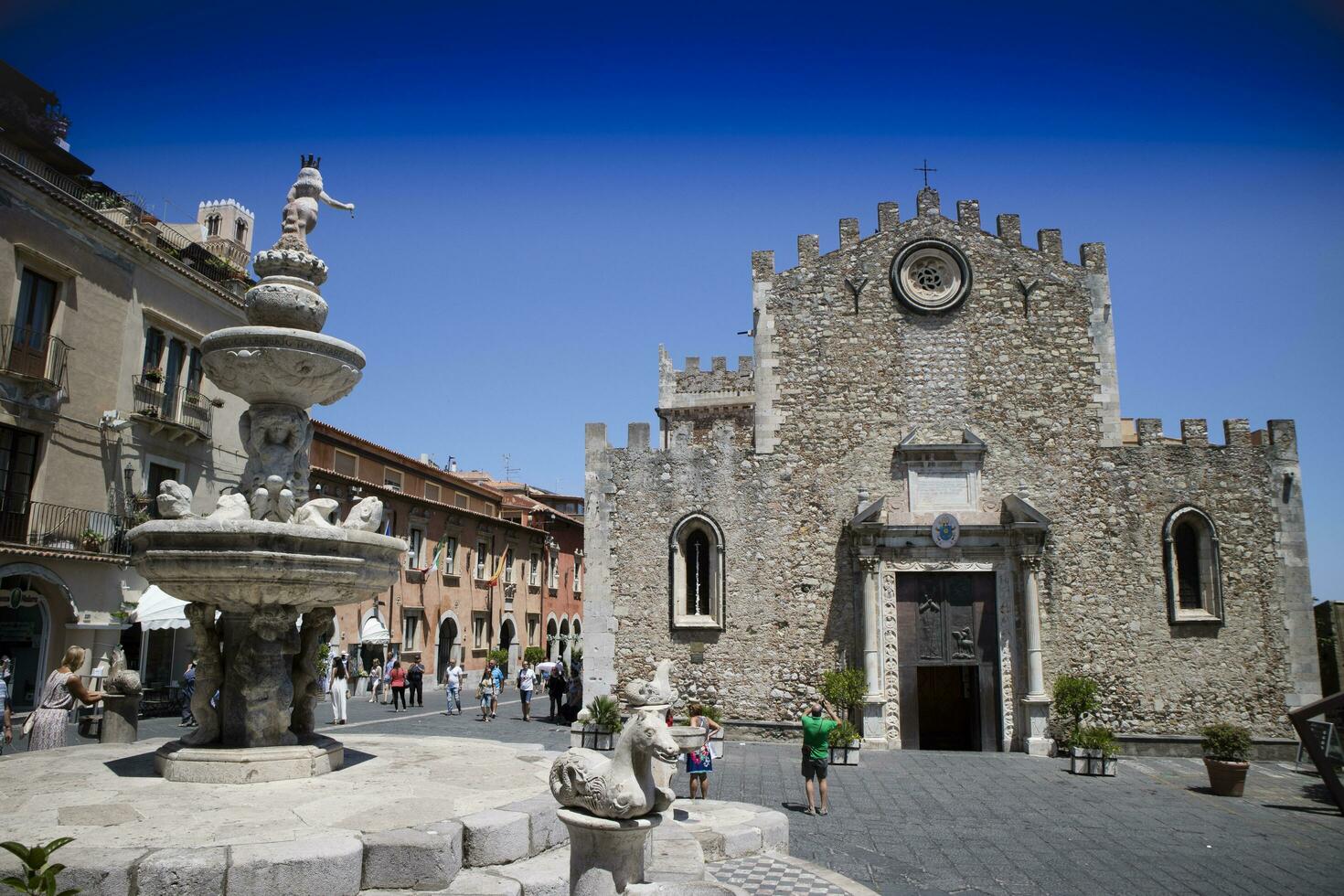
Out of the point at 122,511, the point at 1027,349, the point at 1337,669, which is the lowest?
the point at 1337,669

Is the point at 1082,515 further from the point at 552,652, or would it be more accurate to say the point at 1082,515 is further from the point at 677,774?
the point at 552,652

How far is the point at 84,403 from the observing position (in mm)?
21531

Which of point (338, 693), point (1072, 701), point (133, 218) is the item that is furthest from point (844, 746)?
point (133, 218)

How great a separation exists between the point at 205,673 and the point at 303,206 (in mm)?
4609

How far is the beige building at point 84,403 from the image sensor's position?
19812 millimetres

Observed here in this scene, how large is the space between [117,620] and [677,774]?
14.9 meters

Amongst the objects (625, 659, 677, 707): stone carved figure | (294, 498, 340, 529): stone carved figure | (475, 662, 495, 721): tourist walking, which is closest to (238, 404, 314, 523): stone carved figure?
(294, 498, 340, 529): stone carved figure

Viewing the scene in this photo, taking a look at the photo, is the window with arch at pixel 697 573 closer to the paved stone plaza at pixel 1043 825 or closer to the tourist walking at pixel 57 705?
the paved stone plaza at pixel 1043 825

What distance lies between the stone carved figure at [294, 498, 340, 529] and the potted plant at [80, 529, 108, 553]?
1641 centimetres

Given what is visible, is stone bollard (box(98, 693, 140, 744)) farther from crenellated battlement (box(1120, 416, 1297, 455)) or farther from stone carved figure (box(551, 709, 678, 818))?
crenellated battlement (box(1120, 416, 1297, 455))

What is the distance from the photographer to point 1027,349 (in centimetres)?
2048

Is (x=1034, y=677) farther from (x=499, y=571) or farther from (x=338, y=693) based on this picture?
(x=499, y=571)

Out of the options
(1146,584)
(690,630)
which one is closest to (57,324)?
(690,630)

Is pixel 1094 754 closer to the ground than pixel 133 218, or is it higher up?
closer to the ground
